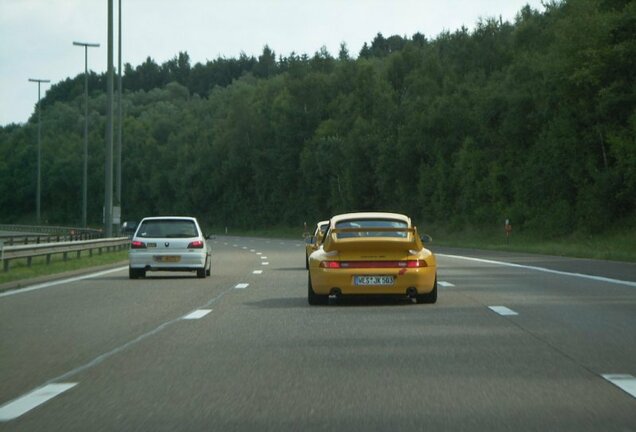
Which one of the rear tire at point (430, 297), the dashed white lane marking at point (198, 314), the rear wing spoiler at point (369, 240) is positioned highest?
the rear wing spoiler at point (369, 240)

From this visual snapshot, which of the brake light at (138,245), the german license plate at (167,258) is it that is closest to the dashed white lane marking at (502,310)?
the german license plate at (167,258)

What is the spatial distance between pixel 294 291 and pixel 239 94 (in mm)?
114260

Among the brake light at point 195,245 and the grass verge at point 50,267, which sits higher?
the brake light at point 195,245

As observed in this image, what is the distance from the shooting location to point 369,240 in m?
17.3

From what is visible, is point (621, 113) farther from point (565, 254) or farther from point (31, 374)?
point (31, 374)

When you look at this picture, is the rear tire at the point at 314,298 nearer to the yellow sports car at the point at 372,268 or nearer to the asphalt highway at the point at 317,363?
the yellow sports car at the point at 372,268

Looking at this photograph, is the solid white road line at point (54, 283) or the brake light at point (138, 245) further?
the brake light at point (138, 245)

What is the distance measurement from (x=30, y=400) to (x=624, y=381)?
4277 millimetres

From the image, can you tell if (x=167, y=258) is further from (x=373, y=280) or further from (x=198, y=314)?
(x=198, y=314)

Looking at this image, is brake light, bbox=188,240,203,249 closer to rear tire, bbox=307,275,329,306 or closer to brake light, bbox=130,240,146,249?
brake light, bbox=130,240,146,249

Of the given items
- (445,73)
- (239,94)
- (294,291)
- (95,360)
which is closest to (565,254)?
(294,291)

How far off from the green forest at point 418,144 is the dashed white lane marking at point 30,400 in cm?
4373

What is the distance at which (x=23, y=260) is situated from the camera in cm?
3516

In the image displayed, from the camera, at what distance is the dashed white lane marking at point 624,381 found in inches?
339
